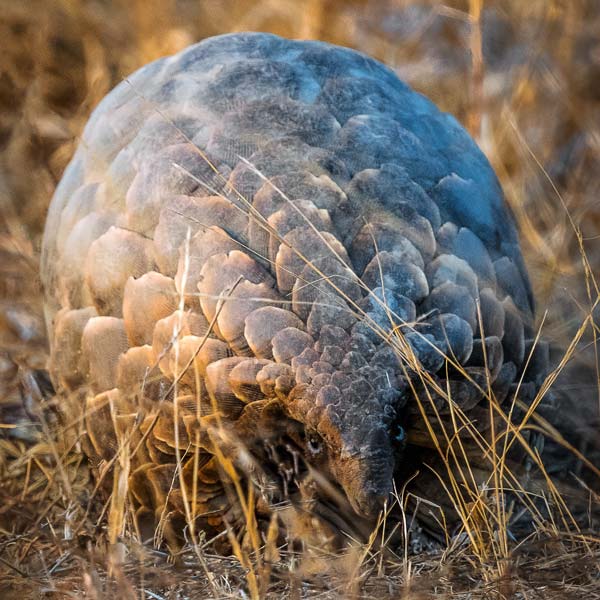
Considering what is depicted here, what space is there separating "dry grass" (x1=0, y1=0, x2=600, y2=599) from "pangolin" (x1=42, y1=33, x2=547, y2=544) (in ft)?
0.26

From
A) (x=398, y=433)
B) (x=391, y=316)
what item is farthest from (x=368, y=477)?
(x=391, y=316)

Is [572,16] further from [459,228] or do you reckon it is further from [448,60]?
[459,228]

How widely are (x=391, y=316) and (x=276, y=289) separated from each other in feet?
0.75

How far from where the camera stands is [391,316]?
171 cm

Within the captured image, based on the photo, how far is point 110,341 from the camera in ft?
6.11

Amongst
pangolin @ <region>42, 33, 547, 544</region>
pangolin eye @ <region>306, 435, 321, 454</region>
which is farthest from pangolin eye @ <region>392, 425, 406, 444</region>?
pangolin eye @ <region>306, 435, 321, 454</region>

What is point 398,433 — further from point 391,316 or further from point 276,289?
point 276,289

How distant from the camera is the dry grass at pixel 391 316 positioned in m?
1.69

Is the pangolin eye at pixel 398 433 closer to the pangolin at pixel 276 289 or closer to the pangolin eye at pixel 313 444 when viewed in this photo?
the pangolin at pixel 276 289

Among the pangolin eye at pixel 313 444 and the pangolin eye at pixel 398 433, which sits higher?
the pangolin eye at pixel 398 433

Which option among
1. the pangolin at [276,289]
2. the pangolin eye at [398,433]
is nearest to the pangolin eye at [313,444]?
the pangolin at [276,289]

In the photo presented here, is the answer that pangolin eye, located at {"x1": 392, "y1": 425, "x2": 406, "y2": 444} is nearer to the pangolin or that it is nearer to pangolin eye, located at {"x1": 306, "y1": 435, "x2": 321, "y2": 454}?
the pangolin

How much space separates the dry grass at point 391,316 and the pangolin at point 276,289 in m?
0.08

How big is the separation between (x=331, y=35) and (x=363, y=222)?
2989 millimetres
